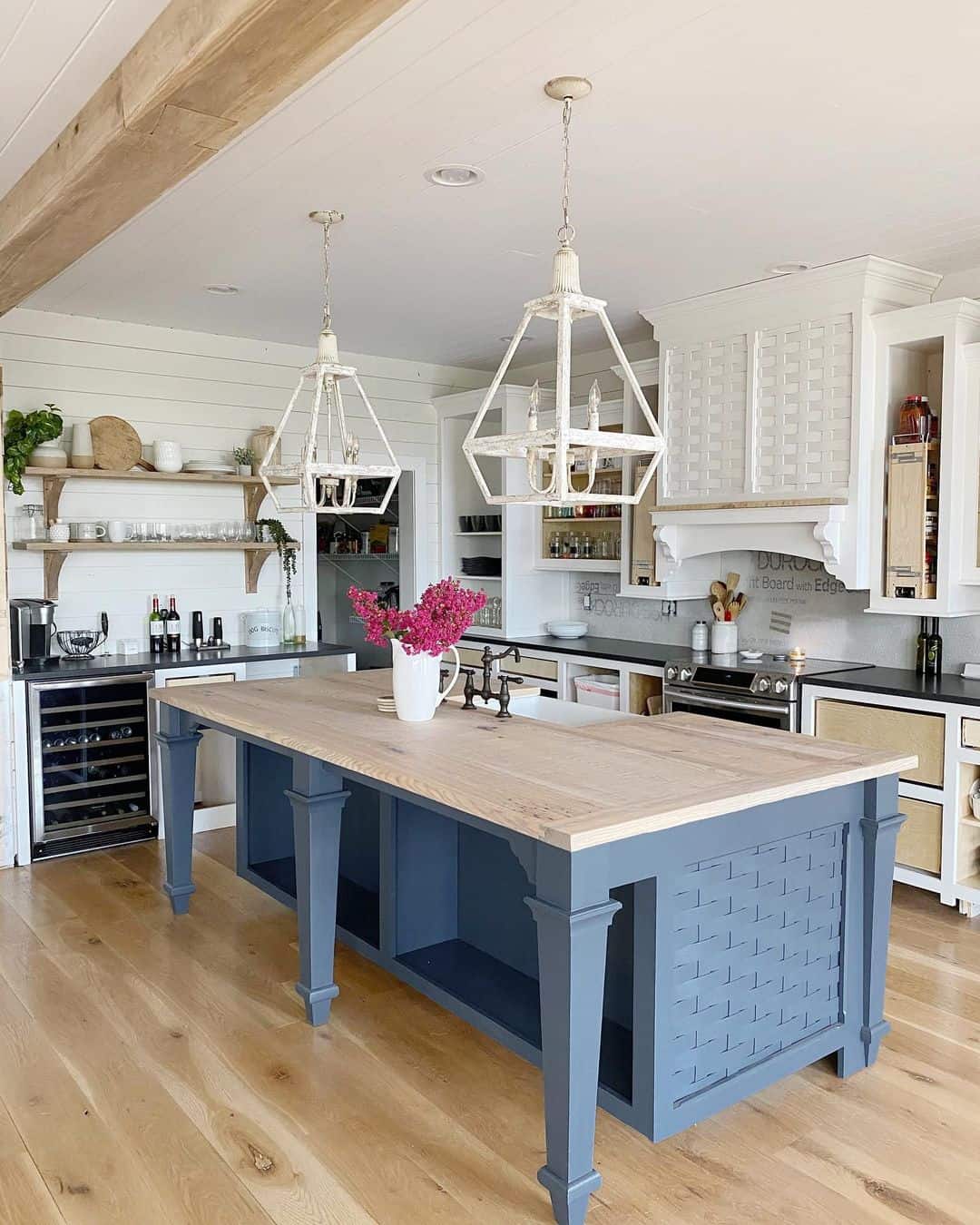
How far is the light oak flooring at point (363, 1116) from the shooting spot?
2266 mm

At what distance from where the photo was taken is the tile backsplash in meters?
4.57

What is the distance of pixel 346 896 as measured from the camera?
12.0 ft

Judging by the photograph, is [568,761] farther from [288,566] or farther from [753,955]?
[288,566]

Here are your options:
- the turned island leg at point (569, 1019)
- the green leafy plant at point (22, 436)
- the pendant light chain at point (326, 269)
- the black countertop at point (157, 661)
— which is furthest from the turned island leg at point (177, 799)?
the turned island leg at point (569, 1019)

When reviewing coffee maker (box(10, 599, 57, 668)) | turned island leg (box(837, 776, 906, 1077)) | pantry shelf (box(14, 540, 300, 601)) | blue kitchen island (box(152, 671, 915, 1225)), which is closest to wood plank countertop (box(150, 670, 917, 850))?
blue kitchen island (box(152, 671, 915, 1225))

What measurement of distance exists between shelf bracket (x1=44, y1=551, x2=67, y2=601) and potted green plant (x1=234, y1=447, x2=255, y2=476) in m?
1.06

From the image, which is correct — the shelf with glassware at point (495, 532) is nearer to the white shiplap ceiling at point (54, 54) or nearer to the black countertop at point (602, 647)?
the black countertop at point (602, 647)

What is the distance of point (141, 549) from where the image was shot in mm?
5445

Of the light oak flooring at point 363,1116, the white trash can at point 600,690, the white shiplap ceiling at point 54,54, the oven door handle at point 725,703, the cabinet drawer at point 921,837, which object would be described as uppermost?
the white shiplap ceiling at point 54,54

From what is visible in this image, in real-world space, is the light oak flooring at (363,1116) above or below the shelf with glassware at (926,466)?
below

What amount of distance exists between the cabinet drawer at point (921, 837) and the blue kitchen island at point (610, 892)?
1301 millimetres

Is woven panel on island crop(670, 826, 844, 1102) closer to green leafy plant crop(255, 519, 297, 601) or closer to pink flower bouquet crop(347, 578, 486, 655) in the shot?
pink flower bouquet crop(347, 578, 486, 655)

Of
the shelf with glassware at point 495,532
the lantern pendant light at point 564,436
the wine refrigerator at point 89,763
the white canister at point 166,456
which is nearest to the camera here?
the lantern pendant light at point 564,436

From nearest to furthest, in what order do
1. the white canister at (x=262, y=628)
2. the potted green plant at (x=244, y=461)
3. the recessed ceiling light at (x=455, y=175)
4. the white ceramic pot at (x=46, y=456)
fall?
the recessed ceiling light at (x=455, y=175), the white ceramic pot at (x=46, y=456), the potted green plant at (x=244, y=461), the white canister at (x=262, y=628)
